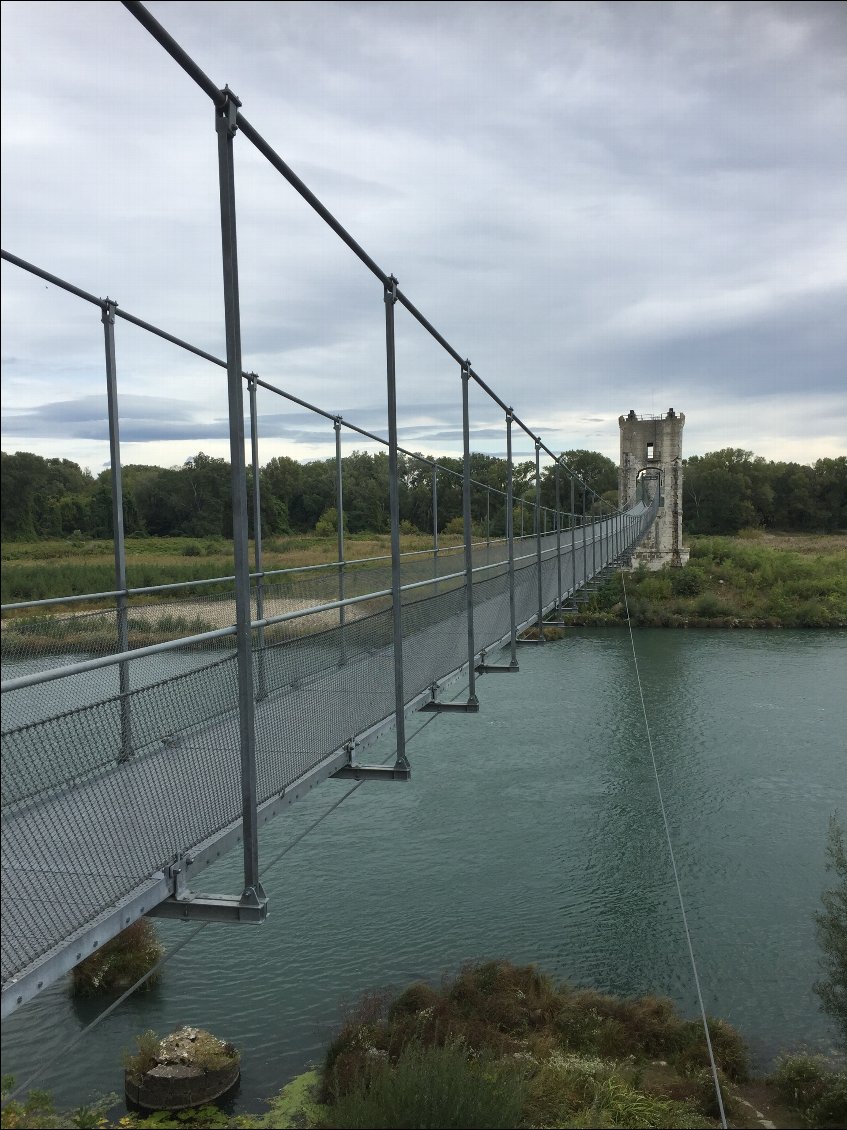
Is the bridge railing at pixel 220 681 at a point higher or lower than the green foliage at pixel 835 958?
higher

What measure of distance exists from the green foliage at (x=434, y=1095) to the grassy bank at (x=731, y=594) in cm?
2119

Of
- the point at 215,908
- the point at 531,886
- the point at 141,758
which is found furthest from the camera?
the point at 531,886

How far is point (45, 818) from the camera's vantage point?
2152 millimetres

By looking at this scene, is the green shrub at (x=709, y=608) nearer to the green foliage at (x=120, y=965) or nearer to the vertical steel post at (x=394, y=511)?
the green foliage at (x=120, y=965)

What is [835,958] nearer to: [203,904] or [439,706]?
[439,706]

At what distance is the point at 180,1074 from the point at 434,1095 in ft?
6.56

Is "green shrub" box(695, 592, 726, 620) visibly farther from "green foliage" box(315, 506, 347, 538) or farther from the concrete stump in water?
the concrete stump in water

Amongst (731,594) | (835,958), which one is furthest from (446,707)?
(731,594)

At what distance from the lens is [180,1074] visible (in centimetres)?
696

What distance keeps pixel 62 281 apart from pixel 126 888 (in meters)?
2.21

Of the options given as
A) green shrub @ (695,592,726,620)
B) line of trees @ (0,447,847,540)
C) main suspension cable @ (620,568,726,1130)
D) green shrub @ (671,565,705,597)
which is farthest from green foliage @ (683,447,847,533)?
main suspension cable @ (620,568,726,1130)

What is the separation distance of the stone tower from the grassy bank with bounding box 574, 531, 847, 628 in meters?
0.85

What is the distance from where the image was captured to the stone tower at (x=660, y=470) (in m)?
32.1

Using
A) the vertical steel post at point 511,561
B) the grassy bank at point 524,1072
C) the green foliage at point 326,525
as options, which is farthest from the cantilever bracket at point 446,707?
the green foliage at point 326,525
